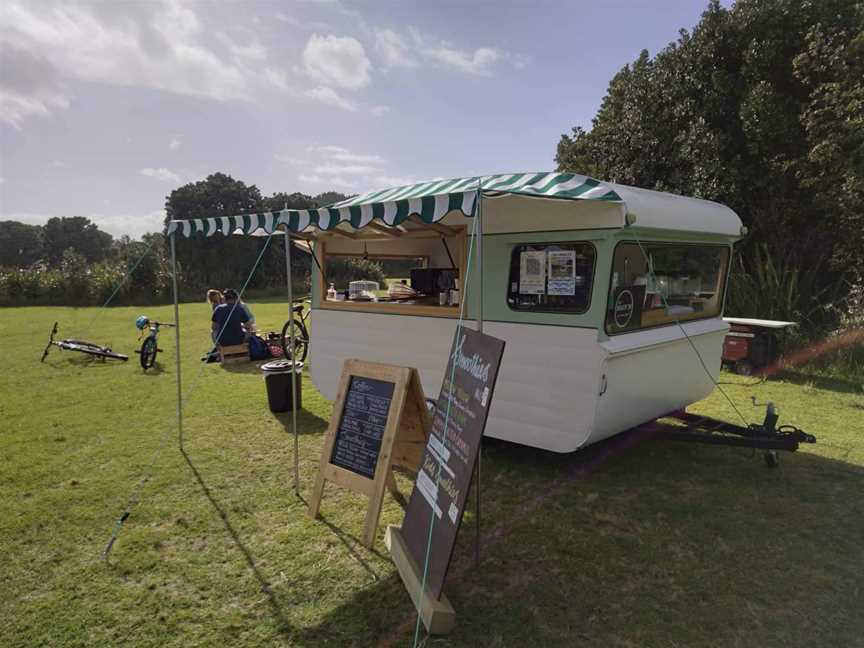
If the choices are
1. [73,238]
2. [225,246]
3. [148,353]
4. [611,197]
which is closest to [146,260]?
[225,246]

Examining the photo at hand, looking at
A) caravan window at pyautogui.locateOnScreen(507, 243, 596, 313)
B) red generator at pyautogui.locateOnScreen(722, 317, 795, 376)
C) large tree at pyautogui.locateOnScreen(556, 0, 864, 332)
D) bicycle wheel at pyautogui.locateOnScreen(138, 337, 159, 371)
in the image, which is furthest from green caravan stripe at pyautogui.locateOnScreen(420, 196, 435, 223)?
large tree at pyautogui.locateOnScreen(556, 0, 864, 332)

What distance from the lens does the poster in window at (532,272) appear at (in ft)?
14.3

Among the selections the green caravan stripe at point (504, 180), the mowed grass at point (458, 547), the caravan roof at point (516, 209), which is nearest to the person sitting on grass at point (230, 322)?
the mowed grass at point (458, 547)

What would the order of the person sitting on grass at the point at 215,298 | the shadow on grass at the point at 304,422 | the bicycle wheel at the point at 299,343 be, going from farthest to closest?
the person sitting on grass at the point at 215,298
the bicycle wheel at the point at 299,343
the shadow on grass at the point at 304,422

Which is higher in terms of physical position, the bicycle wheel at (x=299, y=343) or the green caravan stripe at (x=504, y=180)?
the green caravan stripe at (x=504, y=180)

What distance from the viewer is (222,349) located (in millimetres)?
9703

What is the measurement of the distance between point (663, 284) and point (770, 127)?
307 inches

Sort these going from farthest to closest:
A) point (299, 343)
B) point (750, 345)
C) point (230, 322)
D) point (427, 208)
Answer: point (299, 343) → point (230, 322) → point (750, 345) → point (427, 208)

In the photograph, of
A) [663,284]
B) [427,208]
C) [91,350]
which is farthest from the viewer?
[91,350]

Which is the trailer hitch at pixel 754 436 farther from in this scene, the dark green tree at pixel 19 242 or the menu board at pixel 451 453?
the dark green tree at pixel 19 242

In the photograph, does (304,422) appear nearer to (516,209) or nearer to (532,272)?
(532,272)

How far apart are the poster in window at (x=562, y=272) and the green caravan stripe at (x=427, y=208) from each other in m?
1.48

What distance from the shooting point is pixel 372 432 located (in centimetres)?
377

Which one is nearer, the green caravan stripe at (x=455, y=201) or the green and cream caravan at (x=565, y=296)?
the green caravan stripe at (x=455, y=201)
